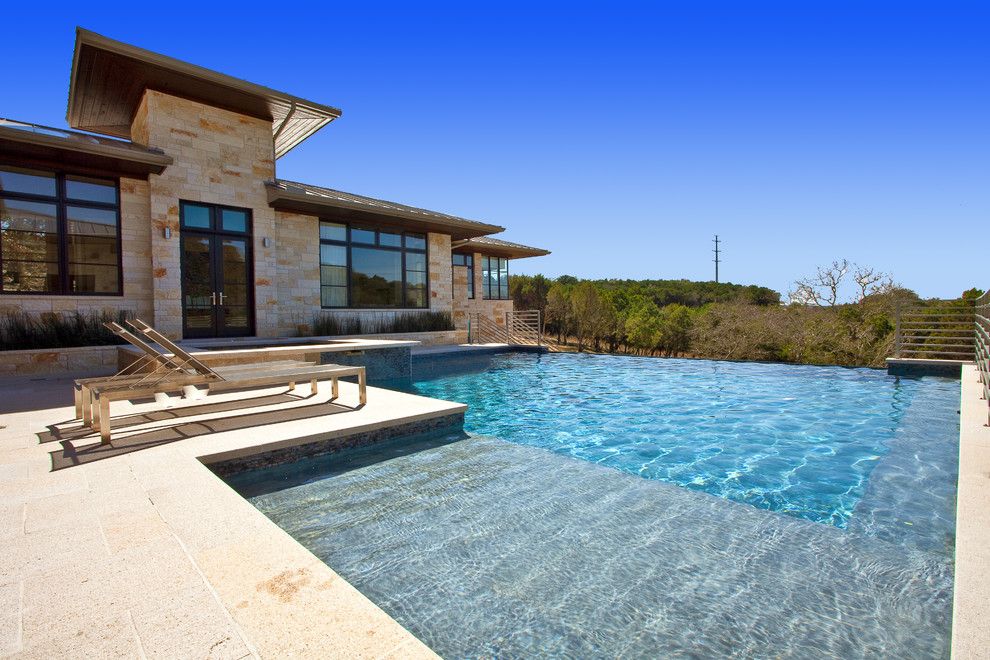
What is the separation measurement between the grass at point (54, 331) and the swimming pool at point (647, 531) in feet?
23.0

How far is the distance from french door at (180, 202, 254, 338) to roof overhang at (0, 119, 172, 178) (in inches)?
46.4

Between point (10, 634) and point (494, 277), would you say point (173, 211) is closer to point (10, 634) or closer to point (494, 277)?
point (10, 634)

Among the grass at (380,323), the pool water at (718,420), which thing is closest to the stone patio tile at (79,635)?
the pool water at (718,420)

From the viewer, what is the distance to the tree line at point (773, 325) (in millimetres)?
15289

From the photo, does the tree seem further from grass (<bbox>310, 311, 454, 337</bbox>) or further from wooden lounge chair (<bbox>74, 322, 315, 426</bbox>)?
wooden lounge chair (<bbox>74, 322, 315, 426</bbox>)

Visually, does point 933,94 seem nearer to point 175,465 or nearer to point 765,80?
point 765,80

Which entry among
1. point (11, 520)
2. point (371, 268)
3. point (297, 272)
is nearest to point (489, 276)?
point (371, 268)

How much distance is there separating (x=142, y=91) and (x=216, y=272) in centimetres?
361

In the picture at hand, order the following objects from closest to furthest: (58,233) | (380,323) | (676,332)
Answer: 1. (58,233)
2. (380,323)
3. (676,332)

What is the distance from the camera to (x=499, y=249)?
779 inches

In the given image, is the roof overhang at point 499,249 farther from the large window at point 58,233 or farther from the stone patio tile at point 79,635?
the stone patio tile at point 79,635

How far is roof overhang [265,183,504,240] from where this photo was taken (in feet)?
35.1

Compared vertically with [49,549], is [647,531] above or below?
below

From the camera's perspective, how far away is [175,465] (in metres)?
3.25
